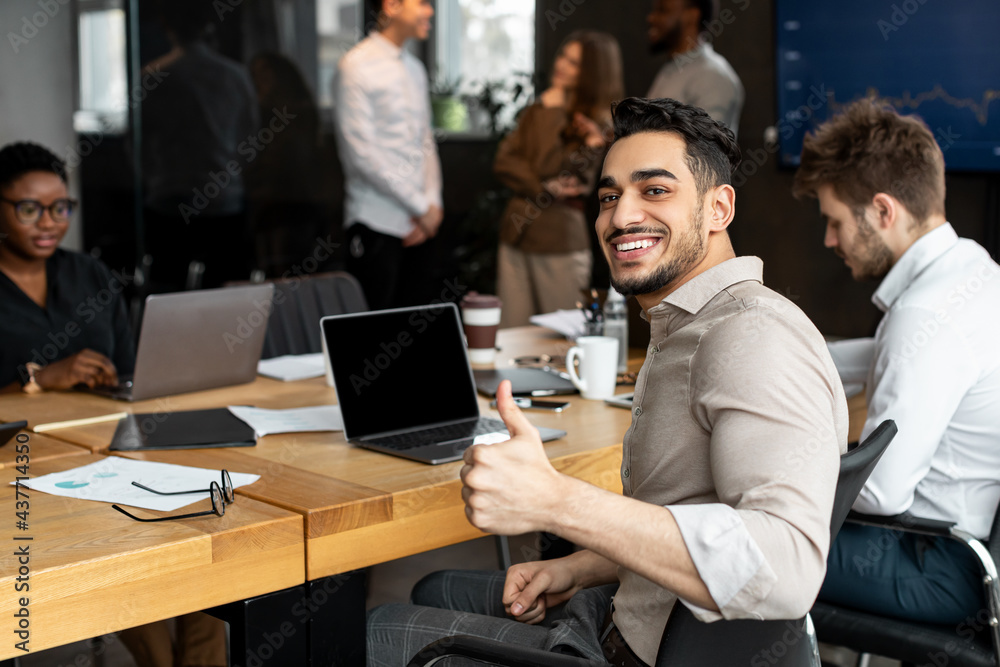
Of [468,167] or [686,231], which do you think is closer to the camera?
[686,231]

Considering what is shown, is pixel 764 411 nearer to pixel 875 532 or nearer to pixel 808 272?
pixel 875 532

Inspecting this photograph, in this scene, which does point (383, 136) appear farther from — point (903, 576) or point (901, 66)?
point (903, 576)

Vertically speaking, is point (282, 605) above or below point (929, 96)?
below

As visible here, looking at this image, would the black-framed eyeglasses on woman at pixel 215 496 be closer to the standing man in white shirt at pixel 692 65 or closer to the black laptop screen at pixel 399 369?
the black laptop screen at pixel 399 369

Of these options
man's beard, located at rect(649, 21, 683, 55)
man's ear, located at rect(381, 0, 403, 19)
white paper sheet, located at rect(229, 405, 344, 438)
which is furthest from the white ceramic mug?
man's beard, located at rect(649, 21, 683, 55)

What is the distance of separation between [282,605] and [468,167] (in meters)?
4.81

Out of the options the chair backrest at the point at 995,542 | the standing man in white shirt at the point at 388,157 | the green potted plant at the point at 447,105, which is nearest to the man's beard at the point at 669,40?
the standing man in white shirt at the point at 388,157

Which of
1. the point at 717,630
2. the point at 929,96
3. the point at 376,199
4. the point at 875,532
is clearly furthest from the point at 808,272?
the point at 717,630

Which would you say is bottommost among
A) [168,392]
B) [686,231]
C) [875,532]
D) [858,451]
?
[875,532]

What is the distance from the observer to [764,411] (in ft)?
3.33

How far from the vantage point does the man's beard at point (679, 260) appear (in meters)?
1.28

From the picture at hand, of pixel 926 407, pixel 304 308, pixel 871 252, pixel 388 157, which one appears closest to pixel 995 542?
pixel 926 407

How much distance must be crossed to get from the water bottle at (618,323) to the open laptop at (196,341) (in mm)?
830

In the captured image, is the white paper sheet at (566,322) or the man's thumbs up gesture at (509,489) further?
the white paper sheet at (566,322)
